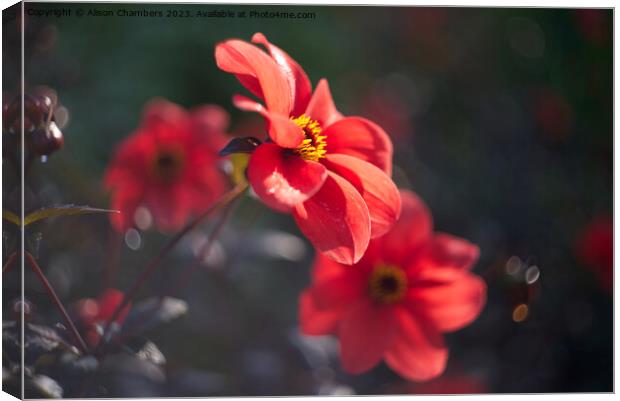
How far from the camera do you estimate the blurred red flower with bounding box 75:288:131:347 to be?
101cm

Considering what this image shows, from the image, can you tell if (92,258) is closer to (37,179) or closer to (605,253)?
(37,179)

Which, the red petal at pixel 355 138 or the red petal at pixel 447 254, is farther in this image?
the red petal at pixel 447 254

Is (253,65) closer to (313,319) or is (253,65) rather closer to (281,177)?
(281,177)

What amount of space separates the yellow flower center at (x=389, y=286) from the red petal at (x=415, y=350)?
0.08 feet

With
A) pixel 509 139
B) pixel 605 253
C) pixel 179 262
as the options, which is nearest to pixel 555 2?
pixel 509 139

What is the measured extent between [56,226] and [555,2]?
86 cm

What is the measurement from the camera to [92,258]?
50.4 inches

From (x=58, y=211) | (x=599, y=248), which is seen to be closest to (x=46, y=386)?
(x=58, y=211)

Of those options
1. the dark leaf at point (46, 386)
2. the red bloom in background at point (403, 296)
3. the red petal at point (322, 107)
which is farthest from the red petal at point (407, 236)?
the dark leaf at point (46, 386)

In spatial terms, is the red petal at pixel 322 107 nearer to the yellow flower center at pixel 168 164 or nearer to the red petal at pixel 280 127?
the red petal at pixel 280 127

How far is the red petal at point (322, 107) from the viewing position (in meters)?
0.97

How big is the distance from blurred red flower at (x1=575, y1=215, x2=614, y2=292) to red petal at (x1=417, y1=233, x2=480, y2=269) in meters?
0.39

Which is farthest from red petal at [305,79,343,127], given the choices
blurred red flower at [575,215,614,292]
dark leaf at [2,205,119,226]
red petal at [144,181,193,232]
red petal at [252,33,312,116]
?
blurred red flower at [575,215,614,292]

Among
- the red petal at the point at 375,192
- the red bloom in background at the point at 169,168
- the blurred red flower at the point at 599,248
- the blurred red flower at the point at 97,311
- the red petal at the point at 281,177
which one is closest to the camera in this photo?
the red petal at the point at 281,177
